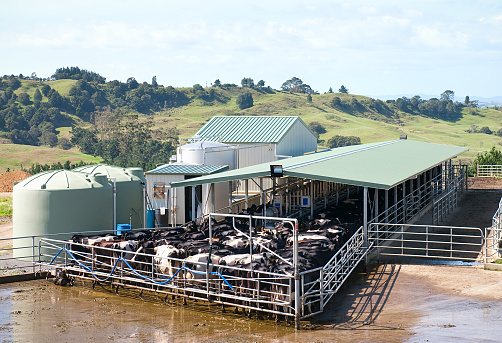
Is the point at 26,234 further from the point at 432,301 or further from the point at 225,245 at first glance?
the point at 432,301

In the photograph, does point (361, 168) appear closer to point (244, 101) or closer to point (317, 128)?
point (317, 128)

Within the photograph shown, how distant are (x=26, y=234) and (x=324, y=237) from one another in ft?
34.7

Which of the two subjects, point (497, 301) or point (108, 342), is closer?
point (108, 342)

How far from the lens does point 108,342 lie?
14.5 metres

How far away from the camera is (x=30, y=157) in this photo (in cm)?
8256

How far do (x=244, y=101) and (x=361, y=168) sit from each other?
369 feet

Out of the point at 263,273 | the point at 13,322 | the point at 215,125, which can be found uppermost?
the point at 215,125

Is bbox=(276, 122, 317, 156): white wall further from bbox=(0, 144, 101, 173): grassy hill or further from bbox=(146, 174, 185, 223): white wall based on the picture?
bbox=(0, 144, 101, 173): grassy hill

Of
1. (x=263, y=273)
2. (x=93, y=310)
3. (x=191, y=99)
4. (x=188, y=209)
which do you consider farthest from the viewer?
(x=191, y=99)

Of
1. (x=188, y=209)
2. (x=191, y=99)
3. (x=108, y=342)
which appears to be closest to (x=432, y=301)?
(x=108, y=342)

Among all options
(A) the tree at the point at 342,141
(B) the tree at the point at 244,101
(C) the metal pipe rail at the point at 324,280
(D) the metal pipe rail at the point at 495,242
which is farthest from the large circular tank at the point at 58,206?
(B) the tree at the point at 244,101

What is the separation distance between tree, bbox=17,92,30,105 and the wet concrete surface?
4279 inches

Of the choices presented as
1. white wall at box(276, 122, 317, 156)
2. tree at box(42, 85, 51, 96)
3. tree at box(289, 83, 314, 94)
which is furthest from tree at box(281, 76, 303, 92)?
white wall at box(276, 122, 317, 156)

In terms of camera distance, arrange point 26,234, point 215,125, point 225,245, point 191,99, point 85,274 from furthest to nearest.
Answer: point 191,99, point 215,125, point 26,234, point 85,274, point 225,245
